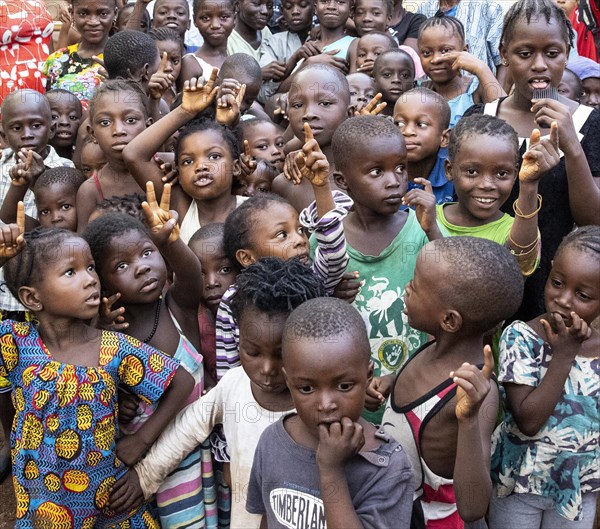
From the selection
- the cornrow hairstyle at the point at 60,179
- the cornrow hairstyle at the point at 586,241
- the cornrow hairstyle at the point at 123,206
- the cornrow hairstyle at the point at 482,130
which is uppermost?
the cornrow hairstyle at the point at 482,130

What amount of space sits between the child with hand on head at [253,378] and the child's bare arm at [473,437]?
0.54 m

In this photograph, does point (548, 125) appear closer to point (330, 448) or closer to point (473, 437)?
point (473, 437)

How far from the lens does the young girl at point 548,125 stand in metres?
2.81

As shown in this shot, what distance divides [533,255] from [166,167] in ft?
5.46

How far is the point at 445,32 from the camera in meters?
4.14

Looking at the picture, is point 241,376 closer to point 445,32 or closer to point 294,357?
point 294,357

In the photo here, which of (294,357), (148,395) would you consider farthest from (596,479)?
(148,395)

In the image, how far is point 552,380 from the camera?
209cm

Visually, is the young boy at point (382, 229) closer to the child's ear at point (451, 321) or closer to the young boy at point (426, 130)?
the child's ear at point (451, 321)

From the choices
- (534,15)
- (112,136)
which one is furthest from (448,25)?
(112,136)

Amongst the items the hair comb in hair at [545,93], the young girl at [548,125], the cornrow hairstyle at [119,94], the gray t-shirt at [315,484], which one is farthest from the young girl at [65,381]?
the hair comb in hair at [545,93]

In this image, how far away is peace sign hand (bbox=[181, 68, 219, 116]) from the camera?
3178 millimetres

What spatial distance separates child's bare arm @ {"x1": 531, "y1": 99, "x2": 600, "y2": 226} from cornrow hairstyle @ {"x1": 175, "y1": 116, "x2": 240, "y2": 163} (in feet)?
4.33

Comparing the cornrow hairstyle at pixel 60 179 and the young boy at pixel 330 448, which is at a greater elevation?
the young boy at pixel 330 448
